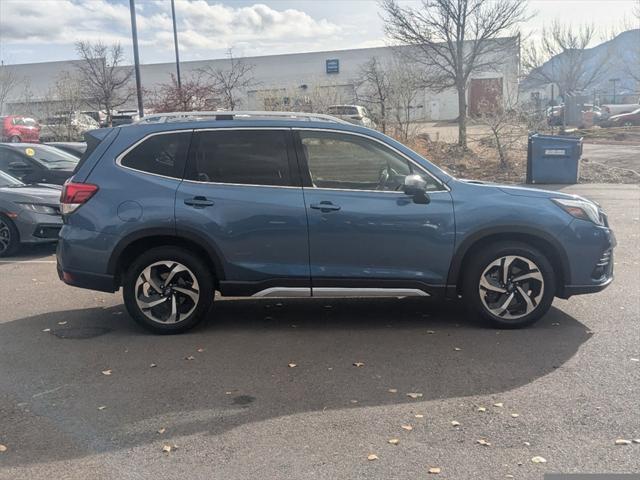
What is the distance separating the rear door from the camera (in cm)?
521

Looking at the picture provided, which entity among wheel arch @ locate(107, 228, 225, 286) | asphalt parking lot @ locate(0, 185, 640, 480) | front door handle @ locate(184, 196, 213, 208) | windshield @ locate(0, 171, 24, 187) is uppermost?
windshield @ locate(0, 171, 24, 187)

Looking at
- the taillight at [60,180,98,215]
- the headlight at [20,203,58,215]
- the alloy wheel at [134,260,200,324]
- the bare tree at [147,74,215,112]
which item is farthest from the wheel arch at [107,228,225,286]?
the bare tree at [147,74,215,112]

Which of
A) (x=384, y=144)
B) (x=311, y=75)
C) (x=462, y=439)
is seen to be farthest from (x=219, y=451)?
(x=311, y=75)

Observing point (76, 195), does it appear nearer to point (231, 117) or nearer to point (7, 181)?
point (231, 117)

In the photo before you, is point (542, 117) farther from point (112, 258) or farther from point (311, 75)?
point (311, 75)

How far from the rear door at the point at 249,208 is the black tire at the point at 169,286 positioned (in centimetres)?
18

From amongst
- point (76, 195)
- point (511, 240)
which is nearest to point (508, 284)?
point (511, 240)

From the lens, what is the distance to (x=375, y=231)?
17.1 ft

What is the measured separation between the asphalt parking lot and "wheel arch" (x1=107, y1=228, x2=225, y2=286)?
0.61 m

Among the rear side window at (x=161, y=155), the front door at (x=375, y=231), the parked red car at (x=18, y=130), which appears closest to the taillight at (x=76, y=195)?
the rear side window at (x=161, y=155)

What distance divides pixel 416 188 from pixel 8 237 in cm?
660

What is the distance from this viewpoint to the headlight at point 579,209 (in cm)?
536

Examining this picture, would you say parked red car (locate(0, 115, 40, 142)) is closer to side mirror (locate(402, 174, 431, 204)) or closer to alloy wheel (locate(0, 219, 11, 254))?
alloy wheel (locate(0, 219, 11, 254))

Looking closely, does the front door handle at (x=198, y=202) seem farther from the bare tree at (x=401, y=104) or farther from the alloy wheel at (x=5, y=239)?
the bare tree at (x=401, y=104)
